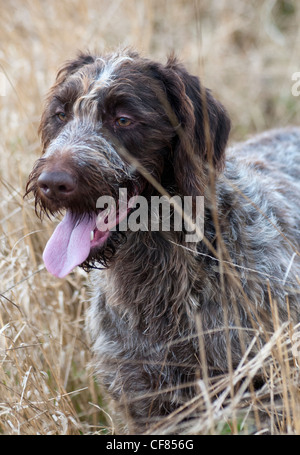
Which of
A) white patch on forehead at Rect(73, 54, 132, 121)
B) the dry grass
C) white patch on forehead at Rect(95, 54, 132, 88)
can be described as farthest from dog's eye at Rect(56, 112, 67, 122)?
the dry grass

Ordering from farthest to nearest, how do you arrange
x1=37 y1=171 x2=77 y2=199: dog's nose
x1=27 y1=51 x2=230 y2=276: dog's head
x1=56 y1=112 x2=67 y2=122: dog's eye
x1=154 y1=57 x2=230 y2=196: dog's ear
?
x1=56 y1=112 x2=67 y2=122: dog's eye < x1=154 y1=57 x2=230 y2=196: dog's ear < x1=27 y1=51 x2=230 y2=276: dog's head < x1=37 y1=171 x2=77 y2=199: dog's nose

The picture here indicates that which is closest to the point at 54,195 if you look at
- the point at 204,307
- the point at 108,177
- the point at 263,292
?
the point at 108,177

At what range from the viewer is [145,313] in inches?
116

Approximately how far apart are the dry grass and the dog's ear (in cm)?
17

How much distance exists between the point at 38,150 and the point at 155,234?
2327 mm

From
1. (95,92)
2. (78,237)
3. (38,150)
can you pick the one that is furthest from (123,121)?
(38,150)

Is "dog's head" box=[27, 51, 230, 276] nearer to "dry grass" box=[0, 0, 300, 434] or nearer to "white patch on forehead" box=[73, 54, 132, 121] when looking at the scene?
"white patch on forehead" box=[73, 54, 132, 121]

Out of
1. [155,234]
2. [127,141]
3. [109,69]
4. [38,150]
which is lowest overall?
[155,234]

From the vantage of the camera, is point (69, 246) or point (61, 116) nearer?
point (69, 246)

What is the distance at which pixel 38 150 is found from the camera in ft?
16.1

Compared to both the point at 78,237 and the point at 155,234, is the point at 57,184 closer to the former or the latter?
the point at 78,237

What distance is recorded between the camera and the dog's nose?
2459mm

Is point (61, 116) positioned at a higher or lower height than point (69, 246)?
higher

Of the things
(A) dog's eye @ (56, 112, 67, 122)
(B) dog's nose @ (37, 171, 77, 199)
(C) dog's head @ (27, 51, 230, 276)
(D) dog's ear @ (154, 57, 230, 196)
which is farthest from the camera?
(A) dog's eye @ (56, 112, 67, 122)
